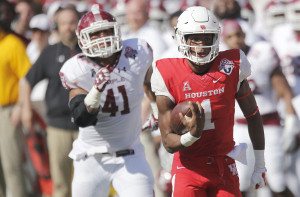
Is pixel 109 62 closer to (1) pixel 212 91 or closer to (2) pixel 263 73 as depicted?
(1) pixel 212 91

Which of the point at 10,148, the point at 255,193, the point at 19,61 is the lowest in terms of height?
the point at 255,193

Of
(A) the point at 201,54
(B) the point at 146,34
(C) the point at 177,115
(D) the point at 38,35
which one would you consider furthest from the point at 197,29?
(D) the point at 38,35

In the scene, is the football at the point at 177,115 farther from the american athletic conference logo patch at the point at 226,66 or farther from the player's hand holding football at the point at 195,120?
the american athletic conference logo patch at the point at 226,66

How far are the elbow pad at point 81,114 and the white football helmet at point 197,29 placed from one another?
0.70 meters

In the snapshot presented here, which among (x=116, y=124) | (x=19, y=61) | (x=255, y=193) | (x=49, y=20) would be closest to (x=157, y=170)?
(x=255, y=193)

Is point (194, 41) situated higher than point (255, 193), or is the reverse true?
point (194, 41)

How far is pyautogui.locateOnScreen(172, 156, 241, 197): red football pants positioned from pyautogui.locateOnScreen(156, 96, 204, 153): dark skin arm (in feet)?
0.76

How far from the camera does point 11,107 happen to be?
928 cm

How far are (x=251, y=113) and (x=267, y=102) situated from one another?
209cm

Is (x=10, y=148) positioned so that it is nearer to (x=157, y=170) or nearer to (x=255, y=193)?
(x=157, y=170)

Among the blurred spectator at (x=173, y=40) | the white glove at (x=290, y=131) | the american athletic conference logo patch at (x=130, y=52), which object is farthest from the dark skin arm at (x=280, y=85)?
the american athletic conference logo patch at (x=130, y=52)

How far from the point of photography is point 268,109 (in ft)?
28.0

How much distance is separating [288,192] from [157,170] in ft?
3.50

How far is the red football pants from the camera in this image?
6285 mm
